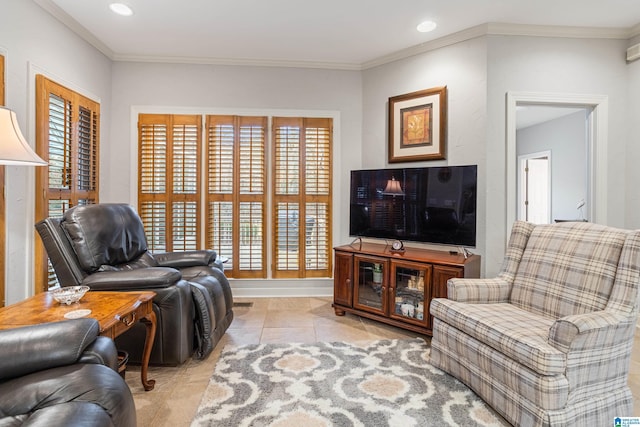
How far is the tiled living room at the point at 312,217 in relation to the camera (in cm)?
167

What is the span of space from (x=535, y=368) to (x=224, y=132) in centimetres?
350

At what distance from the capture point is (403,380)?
2.12m

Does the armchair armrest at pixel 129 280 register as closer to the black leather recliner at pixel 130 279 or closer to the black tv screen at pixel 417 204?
the black leather recliner at pixel 130 279

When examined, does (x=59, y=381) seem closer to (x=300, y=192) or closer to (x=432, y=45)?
(x=300, y=192)

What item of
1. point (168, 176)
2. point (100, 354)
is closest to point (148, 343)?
point (100, 354)

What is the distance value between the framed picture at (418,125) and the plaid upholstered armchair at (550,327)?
1257mm

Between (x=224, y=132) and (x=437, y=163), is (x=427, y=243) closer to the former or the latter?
(x=437, y=163)

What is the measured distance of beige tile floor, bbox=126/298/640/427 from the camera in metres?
1.85

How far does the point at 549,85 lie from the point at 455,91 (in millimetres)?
820

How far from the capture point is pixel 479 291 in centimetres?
224

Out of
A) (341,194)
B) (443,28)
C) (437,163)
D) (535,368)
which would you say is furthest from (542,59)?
(535,368)

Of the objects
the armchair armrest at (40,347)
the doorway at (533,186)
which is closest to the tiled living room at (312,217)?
the armchair armrest at (40,347)

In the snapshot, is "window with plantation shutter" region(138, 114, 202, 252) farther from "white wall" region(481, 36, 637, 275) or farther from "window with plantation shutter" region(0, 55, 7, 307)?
"white wall" region(481, 36, 637, 275)

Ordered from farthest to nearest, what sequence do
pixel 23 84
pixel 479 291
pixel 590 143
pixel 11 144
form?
pixel 590 143 → pixel 23 84 → pixel 479 291 → pixel 11 144
